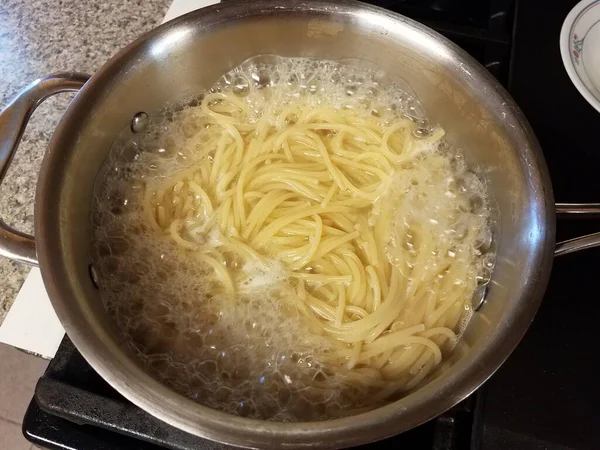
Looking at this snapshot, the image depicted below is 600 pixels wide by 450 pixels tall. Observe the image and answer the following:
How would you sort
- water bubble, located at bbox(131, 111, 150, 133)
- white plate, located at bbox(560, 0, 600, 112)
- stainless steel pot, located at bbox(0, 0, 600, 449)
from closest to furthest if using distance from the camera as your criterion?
1. stainless steel pot, located at bbox(0, 0, 600, 449)
2. water bubble, located at bbox(131, 111, 150, 133)
3. white plate, located at bbox(560, 0, 600, 112)

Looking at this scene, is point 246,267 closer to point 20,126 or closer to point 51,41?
point 20,126

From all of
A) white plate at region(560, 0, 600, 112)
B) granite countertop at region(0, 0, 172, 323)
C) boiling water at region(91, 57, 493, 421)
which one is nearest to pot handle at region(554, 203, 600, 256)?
boiling water at region(91, 57, 493, 421)

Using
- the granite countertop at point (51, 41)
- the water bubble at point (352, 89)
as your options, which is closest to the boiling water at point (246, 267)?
the water bubble at point (352, 89)

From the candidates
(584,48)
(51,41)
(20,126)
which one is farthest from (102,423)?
(584,48)

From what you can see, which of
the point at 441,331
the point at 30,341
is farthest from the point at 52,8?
the point at 441,331

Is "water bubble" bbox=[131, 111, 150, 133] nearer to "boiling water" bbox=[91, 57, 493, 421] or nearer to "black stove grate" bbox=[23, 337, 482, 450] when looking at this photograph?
"boiling water" bbox=[91, 57, 493, 421]
